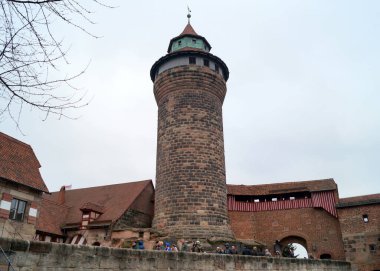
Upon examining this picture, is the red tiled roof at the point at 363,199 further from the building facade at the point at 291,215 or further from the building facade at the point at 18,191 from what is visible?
the building facade at the point at 18,191

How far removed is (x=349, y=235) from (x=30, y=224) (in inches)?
585

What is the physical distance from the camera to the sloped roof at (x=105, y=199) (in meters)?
18.8

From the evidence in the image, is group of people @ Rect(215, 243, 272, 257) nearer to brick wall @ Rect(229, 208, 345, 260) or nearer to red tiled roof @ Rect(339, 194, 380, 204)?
brick wall @ Rect(229, 208, 345, 260)

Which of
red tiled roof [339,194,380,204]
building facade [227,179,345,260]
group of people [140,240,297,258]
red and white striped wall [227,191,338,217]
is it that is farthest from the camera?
red and white striped wall [227,191,338,217]

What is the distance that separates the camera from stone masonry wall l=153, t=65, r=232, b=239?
15070 mm

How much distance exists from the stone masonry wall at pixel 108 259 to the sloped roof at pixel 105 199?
389 inches

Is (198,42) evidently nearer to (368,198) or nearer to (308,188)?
(308,188)

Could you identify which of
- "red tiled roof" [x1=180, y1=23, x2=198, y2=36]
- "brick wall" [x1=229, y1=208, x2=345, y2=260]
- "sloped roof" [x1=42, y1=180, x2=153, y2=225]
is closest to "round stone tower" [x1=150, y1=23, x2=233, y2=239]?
"red tiled roof" [x1=180, y1=23, x2=198, y2=36]

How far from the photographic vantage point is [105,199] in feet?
68.3

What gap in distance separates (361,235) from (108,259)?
15.2 metres

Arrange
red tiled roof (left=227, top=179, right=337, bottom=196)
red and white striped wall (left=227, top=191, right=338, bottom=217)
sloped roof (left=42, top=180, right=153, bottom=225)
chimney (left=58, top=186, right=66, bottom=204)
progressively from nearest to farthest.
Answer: sloped roof (left=42, top=180, right=153, bottom=225), red and white striped wall (left=227, top=191, right=338, bottom=217), red tiled roof (left=227, top=179, right=337, bottom=196), chimney (left=58, top=186, right=66, bottom=204)

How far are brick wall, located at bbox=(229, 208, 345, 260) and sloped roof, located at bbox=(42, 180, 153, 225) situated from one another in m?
6.01

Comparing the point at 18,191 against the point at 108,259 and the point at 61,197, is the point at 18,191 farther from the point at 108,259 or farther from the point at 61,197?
the point at 61,197

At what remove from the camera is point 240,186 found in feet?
73.6
